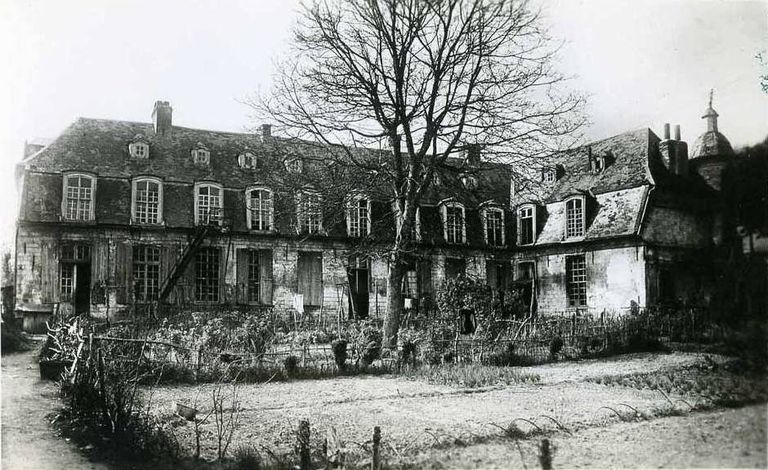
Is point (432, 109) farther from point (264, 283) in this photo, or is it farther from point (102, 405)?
point (264, 283)

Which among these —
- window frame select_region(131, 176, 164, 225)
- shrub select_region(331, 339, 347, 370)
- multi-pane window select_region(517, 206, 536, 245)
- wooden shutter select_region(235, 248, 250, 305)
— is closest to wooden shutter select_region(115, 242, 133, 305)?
window frame select_region(131, 176, 164, 225)

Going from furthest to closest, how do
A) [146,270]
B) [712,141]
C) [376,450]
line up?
1. [146,270]
2. [712,141]
3. [376,450]

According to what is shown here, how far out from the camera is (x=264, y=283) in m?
25.1

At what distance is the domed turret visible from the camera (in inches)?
352

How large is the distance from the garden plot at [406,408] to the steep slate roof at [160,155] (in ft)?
37.1

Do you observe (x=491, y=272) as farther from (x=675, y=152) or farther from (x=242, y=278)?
(x=675, y=152)

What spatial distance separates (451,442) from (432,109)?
9427mm

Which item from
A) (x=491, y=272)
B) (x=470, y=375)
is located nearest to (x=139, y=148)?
(x=491, y=272)

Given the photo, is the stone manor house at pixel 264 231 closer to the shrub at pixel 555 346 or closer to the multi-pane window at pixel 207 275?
the multi-pane window at pixel 207 275

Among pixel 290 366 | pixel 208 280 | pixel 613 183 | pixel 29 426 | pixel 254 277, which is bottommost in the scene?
pixel 29 426

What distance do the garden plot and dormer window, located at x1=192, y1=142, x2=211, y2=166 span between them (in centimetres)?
1516

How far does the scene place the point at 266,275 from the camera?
25203 millimetres

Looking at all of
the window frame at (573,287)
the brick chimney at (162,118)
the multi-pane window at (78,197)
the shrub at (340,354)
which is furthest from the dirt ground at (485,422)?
the brick chimney at (162,118)

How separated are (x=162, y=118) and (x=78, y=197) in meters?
4.94
